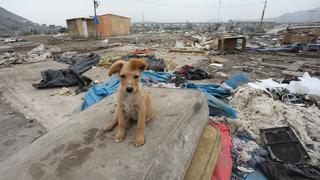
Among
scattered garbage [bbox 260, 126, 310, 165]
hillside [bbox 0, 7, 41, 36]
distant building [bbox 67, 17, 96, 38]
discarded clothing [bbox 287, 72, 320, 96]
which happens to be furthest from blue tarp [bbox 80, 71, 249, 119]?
hillside [bbox 0, 7, 41, 36]

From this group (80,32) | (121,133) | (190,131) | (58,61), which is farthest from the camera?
(80,32)

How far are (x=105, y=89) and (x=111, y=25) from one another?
77.7 ft

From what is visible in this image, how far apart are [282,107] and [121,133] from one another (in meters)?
3.41

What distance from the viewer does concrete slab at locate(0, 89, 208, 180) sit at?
160 cm

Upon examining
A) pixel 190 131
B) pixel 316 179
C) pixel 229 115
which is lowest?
pixel 316 179

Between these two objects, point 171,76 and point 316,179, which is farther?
point 171,76

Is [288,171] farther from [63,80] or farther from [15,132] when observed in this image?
[63,80]

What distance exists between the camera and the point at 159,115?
97.8 inches

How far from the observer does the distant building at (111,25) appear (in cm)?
2507

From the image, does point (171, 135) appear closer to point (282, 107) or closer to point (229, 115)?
point (229, 115)

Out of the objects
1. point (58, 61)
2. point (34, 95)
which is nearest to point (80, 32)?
point (58, 61)

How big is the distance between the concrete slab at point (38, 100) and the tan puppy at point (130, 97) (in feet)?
7.97

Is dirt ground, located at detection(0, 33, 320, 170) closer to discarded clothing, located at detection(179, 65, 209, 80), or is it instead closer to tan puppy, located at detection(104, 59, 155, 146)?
discarded clothing, located at detection(179, 65, 209, 80)

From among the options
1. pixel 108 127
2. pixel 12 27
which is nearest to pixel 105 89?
pixel 108 127
